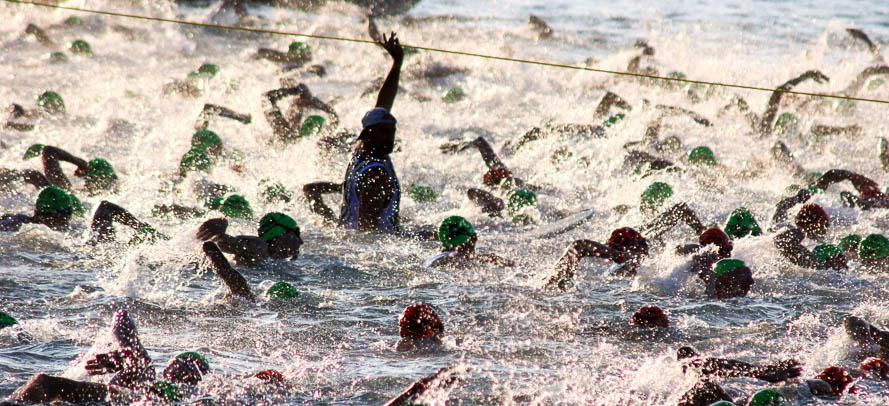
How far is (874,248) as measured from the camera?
5.18 meters

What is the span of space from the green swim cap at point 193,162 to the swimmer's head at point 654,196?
144 inches

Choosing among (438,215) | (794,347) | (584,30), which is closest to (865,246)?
Result: (794,347)

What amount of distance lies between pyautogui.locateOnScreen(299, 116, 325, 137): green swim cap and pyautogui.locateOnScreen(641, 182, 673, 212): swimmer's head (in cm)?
330

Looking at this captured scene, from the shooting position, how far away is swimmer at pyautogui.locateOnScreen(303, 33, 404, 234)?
587cm

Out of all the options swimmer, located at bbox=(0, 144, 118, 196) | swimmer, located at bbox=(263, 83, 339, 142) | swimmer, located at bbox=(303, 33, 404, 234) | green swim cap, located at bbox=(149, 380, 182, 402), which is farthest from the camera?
swimmer, located at bbox=(263, 83, 339, 142)

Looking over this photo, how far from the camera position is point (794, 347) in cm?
395

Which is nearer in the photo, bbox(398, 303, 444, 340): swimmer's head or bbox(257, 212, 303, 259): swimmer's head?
bbox(398, 303, 444, 340): swimmer's head

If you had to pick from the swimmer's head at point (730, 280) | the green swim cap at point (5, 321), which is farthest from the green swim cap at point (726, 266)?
the green swim cap at point (5, 321)

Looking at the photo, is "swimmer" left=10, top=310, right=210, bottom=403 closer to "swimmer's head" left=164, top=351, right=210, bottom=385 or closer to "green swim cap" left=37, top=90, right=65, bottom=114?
"swimmer's head" left=164, top=351, right=210, bottom=385

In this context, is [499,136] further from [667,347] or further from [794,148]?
[667,347]

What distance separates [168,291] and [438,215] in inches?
100

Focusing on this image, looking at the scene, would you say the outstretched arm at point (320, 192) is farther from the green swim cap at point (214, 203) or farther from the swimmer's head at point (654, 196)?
the swimmer's head at point (654, 196)

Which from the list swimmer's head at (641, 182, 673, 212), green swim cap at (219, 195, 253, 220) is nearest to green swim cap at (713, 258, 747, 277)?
swimmer's head at (641, 182, 673, 212)

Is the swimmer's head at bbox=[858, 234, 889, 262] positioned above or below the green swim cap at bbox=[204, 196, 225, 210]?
below
